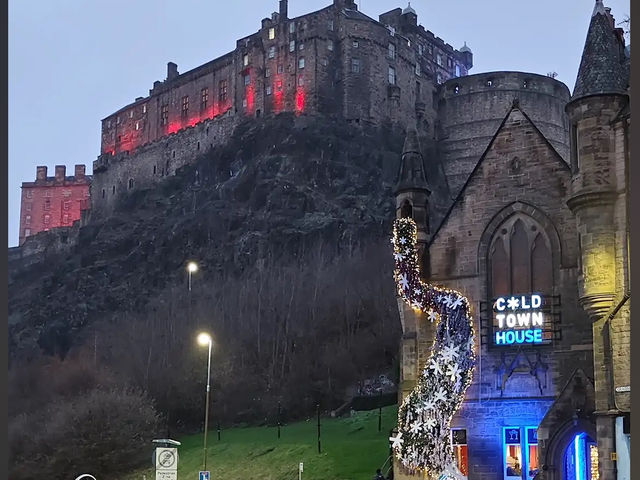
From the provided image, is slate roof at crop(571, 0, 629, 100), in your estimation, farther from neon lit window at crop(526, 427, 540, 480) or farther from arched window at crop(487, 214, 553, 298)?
neon lit window at crop(526, 427, 540, 480)

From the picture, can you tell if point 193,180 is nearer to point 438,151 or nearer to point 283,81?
point 283,81

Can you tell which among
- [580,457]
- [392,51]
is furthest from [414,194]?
[392,51]

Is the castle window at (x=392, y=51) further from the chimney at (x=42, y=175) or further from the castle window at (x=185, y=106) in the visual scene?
the chimney at (x=42, y=175)

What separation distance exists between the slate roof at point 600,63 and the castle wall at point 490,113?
70.9 meters

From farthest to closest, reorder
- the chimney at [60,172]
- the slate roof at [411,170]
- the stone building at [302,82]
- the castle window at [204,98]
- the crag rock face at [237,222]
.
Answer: the chimney at [60,172] < the castle window at [204,98] < the stone building at [302,82] < the crag rock face at [237,222] < the slate roof at [411,170]

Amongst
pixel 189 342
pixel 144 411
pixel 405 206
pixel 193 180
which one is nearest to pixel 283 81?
pixel 193 180

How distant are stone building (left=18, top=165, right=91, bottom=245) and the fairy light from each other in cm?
12851

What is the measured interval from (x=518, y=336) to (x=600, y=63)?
8205mm

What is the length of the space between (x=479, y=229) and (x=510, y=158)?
229 cm

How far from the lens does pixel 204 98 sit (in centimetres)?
11600

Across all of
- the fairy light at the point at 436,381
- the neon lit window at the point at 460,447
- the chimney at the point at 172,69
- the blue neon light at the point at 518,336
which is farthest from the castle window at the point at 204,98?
the neon lit window at the point at 460,447

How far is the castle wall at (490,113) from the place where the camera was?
97.6 m

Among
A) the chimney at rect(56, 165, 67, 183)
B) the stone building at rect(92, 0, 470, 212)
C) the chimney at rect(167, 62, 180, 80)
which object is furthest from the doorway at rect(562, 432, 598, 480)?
the chimney at rect(56, 165, 67, 183)

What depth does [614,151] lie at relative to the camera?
80.3 ft
